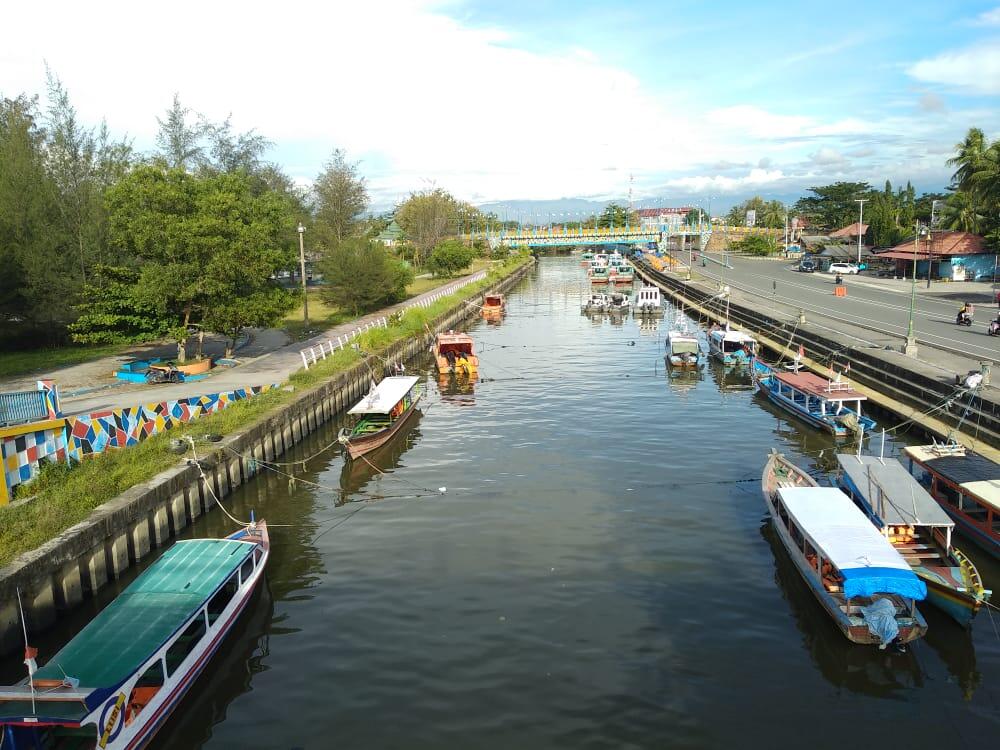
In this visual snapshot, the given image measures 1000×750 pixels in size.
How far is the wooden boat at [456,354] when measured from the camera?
48875 millimetres

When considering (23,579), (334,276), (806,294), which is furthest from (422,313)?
(23,579)

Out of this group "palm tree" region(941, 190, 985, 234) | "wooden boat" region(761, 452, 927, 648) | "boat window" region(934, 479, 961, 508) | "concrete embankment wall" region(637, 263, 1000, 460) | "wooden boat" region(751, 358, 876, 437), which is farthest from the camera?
"palm tree" region(941, 190, 985, 234)

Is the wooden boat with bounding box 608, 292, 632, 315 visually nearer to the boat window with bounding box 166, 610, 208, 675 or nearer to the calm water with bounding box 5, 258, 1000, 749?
the calm water with bounding box 5, 258, 1000, 749

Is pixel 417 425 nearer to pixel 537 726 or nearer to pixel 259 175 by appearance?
pixel 537 726

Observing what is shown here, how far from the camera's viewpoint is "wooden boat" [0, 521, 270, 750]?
1205 centimetres

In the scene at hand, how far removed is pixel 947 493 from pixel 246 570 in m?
21.3

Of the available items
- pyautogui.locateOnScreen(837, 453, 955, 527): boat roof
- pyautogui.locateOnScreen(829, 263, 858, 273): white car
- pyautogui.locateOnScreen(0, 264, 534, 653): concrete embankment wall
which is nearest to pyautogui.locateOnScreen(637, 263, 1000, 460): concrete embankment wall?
pyautogui.locateOnScreen(837, 453, 955, 527): boat roof

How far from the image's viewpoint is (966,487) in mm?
20484

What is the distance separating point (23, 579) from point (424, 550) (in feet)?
35.0

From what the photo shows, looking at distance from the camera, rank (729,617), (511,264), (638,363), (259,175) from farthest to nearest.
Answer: (511,264)
(259,175)
(638,363)
(729,617)

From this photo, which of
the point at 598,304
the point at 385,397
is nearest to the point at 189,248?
the point at 385,397

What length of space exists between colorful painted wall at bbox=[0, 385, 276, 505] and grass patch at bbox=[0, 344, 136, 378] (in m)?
15.6

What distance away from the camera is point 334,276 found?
213 ft

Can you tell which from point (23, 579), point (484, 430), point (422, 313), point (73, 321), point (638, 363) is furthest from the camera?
point (422, 313)
